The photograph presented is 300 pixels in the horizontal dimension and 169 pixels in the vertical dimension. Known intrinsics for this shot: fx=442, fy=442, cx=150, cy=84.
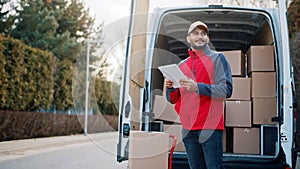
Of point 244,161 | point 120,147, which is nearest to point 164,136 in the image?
point 120,147

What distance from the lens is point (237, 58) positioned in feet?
18.4

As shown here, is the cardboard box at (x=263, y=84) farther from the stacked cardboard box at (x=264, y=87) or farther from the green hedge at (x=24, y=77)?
the green hedge at (x=24, y=77)

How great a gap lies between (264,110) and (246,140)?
0.41 m

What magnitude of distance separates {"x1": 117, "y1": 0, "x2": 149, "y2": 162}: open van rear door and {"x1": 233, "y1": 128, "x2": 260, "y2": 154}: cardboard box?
4.01 feet

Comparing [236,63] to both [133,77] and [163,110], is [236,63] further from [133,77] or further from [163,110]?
[133,77]

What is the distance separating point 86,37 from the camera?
27.0 m

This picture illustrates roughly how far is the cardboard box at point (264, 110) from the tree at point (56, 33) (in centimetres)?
1584

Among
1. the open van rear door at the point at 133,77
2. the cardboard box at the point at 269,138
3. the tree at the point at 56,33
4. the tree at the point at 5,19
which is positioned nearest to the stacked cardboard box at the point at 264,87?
the cardboard box at the point at 269,138

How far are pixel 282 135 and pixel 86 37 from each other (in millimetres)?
23500

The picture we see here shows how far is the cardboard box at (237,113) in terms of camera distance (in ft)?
17.2

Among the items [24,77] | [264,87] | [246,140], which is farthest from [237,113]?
[24,77]

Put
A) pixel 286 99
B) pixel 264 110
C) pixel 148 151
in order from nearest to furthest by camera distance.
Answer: pixel 148 151 < pixel 286 99 < pixel 264 110

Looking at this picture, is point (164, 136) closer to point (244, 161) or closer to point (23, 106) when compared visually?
point (244, 161)

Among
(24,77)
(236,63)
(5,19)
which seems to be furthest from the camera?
(5,19)
